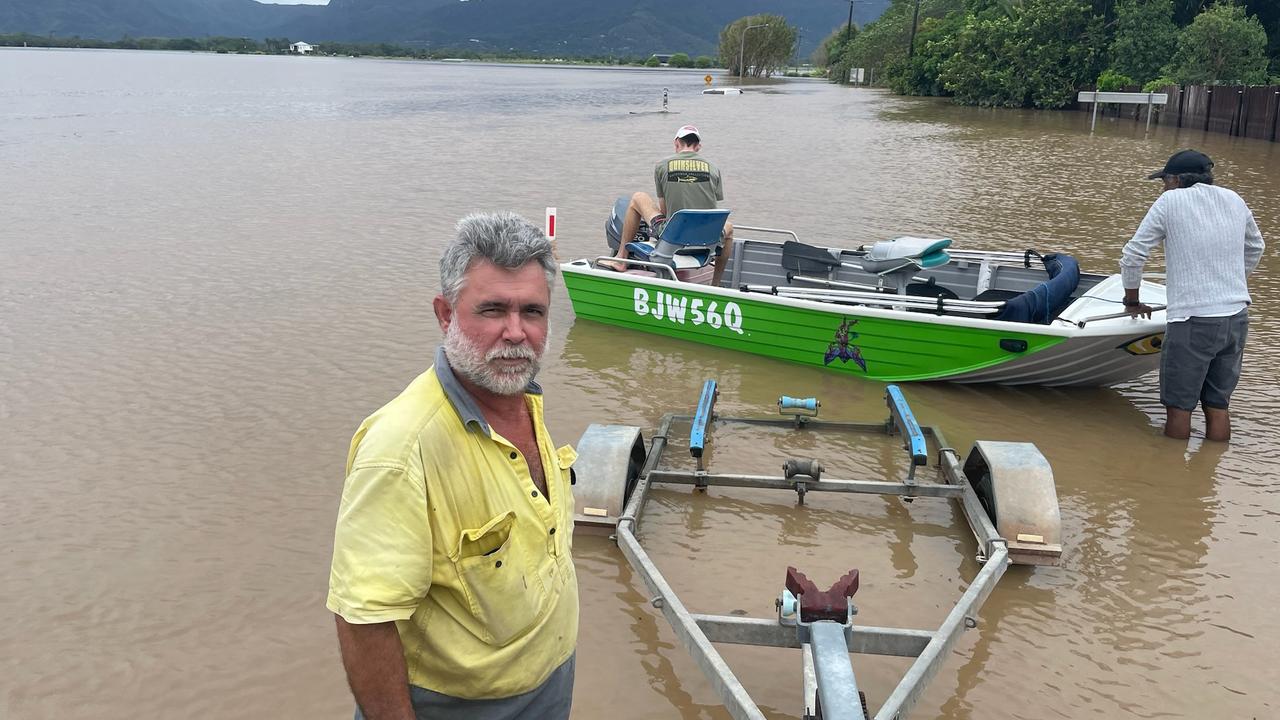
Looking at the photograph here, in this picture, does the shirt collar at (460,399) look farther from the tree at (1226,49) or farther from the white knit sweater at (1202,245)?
the tree at (1226,49)

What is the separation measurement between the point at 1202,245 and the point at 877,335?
8.29 feet

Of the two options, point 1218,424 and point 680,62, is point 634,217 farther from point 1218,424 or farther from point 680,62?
point 680,62

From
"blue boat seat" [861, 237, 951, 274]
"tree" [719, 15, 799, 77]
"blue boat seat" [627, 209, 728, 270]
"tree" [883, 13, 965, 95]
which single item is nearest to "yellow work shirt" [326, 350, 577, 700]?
"blue boat seat" [861, 237, 951, 274]

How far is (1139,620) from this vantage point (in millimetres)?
4859

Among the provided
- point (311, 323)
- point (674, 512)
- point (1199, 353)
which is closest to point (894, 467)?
point (674, 512)

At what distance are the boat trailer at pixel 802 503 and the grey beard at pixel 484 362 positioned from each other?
1606 mm

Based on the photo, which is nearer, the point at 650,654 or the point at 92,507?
the point at 650,654

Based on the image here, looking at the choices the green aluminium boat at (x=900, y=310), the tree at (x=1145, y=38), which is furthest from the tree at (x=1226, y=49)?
the green aluminium boat at (x=900, y=310)

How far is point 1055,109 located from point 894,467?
49.5 metres

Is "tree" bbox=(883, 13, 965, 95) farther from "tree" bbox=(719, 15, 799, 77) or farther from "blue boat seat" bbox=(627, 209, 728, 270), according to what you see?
"blue boat seat" bbox=(627, 209, 728, 270)

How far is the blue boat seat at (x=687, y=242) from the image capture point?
9.29m

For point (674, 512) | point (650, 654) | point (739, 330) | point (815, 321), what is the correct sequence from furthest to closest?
1. point (739, 330)
2. point (815, 321)
3. point (674, 512)
4. point (650, 654)

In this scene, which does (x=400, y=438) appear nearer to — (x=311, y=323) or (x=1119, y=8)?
(x=311, y=323)

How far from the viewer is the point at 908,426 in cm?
598
